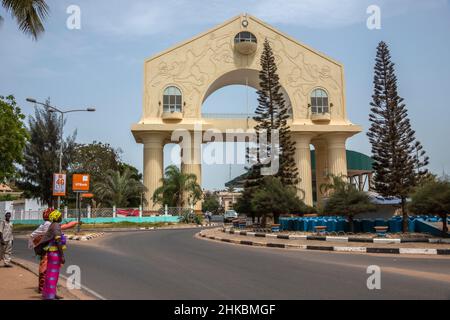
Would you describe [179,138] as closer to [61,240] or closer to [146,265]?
[146,265]

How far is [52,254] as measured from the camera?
6383mm

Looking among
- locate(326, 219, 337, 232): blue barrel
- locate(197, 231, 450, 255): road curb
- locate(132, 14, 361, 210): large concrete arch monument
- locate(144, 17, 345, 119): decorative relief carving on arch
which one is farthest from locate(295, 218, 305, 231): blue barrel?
locate(144, 17, 345, 119): decorative relief carving on arch

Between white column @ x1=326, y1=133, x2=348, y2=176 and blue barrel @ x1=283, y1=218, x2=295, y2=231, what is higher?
white column @ x1=326, y1=133, x2=348, y2=176

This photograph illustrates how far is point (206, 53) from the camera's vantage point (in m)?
40.2

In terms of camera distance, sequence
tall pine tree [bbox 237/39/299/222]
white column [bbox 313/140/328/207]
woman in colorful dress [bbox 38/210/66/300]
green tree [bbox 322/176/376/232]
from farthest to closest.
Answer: white column [bbox 313/140/328/207] < tall pine tree [bbox 237/39/299/222] < green tree [bbox 322/176/376/232] < woman in colorful dress [bbox 38/210/66/300]

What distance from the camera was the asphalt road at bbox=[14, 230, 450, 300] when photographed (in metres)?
6.46

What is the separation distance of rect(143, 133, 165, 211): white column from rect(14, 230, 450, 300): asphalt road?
88.4 ft

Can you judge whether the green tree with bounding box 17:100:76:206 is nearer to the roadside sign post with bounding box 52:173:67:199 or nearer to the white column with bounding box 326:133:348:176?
the roadside sign post with bounding box 52:173:67:199

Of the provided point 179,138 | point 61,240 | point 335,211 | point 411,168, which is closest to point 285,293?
point 61,240

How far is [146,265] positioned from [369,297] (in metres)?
5.55

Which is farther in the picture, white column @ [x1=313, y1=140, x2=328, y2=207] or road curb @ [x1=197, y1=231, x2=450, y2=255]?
white column @ [x1=313, y1=140, x2=328, y2=207]

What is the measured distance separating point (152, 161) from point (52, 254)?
32922 millimetres

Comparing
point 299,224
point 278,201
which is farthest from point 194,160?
point 299,224

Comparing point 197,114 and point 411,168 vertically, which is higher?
point 197,114
